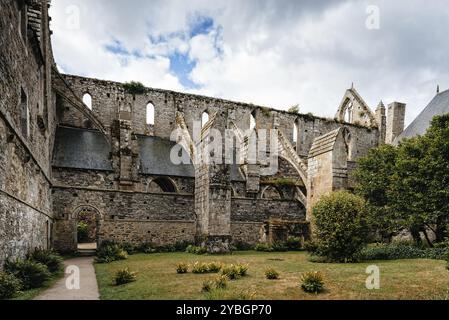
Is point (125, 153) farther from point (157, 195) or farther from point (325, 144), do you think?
point (325, 144)

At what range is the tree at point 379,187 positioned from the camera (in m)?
15.7

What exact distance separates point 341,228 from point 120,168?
13.0m

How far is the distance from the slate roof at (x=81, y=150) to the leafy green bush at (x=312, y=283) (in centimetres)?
1453

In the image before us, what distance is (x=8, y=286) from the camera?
6.44m

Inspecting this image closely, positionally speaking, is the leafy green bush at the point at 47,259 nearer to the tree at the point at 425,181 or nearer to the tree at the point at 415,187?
the tree at the point at 415,187

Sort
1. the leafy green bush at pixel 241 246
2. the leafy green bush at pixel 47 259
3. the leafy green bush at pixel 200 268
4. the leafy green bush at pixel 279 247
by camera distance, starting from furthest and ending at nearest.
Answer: the leafy green bush at pixel 241 246, the leafy green bush at pixel 279 247, the leafy green bush at pixel 47 259, the leafy green bush at pixel 200 268

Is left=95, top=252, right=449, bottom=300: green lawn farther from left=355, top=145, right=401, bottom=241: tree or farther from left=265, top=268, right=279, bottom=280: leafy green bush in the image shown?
left=355, top=145, right=401, bottom=241: tree

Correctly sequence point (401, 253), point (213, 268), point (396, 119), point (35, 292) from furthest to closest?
1. point (396, 119)
2. point (401, 253)
3. point (213, 268)
4. point (35, 292)

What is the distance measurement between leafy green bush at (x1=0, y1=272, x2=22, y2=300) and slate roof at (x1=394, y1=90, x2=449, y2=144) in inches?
1033

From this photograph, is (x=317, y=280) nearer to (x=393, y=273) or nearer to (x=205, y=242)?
(x=393, y=273)

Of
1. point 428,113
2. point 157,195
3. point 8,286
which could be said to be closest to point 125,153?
point 157,195

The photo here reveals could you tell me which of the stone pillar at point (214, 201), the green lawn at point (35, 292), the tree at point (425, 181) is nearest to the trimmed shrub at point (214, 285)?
the green lawn at point (35, 292)
